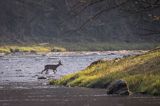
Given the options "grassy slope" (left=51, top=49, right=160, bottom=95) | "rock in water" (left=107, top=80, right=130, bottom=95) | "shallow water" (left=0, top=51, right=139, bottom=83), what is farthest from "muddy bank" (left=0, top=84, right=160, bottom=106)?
"shallow water" (left=0, top=51, right=139, bottom=83)

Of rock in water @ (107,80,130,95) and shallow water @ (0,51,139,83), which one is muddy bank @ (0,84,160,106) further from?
shallow water @ (0,51,139,83)

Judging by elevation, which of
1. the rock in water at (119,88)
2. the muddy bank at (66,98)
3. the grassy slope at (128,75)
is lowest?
the muddy bank at (66,98)

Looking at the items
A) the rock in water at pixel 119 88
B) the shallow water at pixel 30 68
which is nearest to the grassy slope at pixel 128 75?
the rock in water at pixel 119 88

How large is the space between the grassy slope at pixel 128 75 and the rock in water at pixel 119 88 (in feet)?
3.52

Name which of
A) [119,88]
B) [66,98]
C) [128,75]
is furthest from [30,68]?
[66,98]

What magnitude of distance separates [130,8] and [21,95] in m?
17.7

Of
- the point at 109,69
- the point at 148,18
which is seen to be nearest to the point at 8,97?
the point at 109,69

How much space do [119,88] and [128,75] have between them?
15.0 feet

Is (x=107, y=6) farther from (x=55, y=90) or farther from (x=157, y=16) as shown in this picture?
(x=55, y=90)

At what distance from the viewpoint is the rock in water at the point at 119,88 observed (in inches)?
1515

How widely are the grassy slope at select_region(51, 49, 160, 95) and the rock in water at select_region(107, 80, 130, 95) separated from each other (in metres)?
1.07

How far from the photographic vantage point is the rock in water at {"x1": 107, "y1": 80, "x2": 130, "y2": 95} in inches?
1515

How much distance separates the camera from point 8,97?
39.1 metres

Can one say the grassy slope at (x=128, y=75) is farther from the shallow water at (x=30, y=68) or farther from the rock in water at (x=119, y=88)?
the shallow water at (x=30, y=68)
